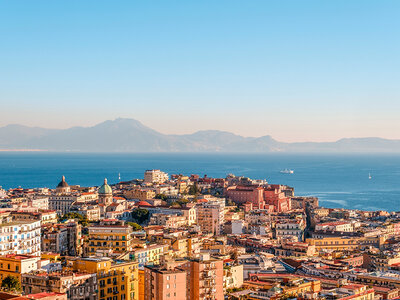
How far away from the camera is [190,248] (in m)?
60.9

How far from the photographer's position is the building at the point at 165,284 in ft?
122

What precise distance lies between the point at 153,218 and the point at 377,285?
39.4 metres

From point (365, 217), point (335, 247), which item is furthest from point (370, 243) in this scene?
point (365, 217)

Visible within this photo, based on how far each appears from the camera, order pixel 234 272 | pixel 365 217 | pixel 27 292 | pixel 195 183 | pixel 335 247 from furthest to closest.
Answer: pixel 195 183, pixel 365 217, pixel 335 247, pixel 234 272, pixel 27 292

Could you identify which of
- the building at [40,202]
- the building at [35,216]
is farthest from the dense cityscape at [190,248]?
the building at [40,202]

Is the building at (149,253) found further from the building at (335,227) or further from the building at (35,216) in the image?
the building at (335,227)

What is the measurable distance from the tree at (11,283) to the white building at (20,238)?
1131 cm

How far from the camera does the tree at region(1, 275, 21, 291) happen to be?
36.9 metres

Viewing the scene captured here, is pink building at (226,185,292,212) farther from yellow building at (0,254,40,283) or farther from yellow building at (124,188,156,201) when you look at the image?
yellow building at (0,254,40,283)

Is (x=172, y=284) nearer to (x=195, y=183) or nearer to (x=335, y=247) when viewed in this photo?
(x=335, y=247)

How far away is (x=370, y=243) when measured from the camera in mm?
78812

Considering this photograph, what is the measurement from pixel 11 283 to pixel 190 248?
25.9 m

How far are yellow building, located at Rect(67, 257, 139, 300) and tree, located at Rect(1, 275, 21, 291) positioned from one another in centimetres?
360

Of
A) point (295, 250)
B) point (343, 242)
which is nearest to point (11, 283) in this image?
point (295, 250)
